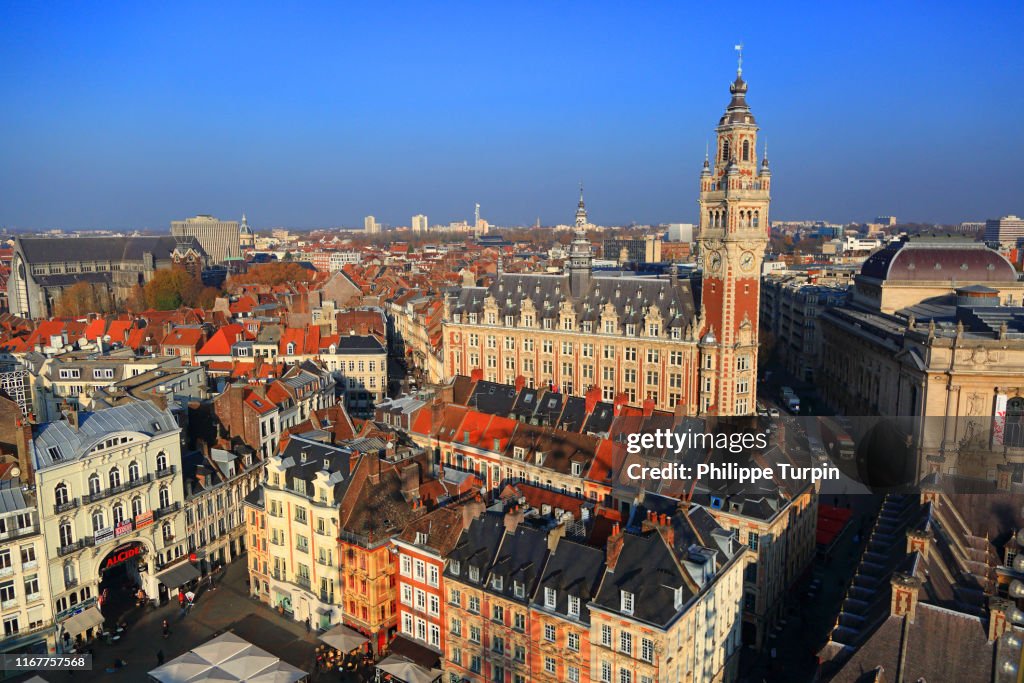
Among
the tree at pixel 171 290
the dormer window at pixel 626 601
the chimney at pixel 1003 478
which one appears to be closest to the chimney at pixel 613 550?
the dormer window at pixel 626 601

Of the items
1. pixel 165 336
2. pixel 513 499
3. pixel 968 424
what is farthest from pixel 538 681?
pixel 165 336

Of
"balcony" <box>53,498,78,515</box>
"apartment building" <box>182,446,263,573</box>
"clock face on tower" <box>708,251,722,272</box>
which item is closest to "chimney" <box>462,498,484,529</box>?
"apartment building" <box>182,446,263,573</box>

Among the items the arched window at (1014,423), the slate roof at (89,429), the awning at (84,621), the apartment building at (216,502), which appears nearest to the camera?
the slate roof at (89,429)

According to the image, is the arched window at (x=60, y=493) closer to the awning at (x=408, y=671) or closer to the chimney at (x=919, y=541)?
the awning at (x=408, y=671)

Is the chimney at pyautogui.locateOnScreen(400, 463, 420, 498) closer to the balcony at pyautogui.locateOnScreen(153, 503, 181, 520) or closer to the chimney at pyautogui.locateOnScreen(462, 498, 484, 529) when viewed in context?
the chimney at pyautogui.locateOnScreen(462, 498, 484, 529)

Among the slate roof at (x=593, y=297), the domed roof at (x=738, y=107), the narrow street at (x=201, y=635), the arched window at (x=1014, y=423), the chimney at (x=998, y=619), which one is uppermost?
the domed roof at (x=738, y=107)

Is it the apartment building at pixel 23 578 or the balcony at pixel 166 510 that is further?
the balcony at pixel 166 510

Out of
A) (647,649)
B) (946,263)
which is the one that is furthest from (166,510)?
(946,263)
